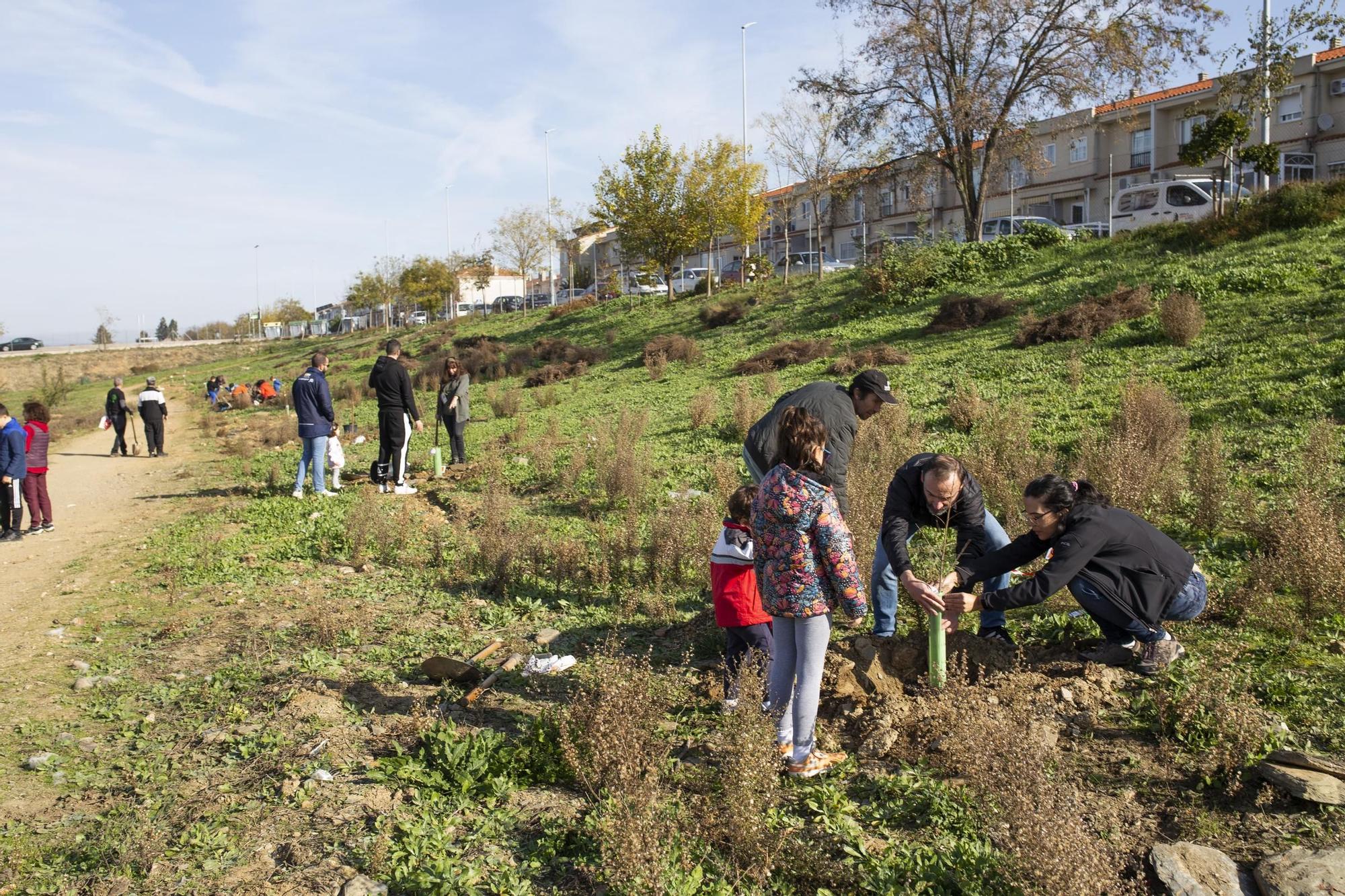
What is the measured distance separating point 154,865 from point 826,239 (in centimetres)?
5556

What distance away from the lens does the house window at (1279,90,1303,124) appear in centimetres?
3462

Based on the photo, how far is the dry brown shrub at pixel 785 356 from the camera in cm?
1747

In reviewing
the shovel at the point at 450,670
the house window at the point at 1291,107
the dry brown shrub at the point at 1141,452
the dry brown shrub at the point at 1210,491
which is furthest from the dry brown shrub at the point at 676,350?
the house window at the point at 1291,107

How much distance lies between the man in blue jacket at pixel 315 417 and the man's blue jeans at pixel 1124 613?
879cm

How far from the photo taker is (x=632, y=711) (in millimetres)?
4125

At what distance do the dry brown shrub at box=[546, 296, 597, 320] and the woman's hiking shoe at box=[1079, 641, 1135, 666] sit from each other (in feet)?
114

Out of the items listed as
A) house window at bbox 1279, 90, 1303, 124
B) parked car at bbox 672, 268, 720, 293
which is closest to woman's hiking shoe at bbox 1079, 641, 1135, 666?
house window at bbox 1279, 90, 1303, 124

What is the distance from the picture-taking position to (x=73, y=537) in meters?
10.8

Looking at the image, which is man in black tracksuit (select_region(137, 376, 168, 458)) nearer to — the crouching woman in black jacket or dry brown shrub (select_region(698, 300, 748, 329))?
dry brown shrub (select_region(698, 300, 748, 329))

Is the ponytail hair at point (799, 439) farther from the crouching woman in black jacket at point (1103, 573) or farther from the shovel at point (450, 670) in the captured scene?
the shovel at point (450, 670)

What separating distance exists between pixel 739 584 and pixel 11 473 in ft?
31.5

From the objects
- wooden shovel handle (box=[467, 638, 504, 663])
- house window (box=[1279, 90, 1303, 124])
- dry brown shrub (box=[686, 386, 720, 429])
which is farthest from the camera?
house window (box=[1279, 90, 1303, 124])

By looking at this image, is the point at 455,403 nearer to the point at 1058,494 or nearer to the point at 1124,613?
the point at 1058,494

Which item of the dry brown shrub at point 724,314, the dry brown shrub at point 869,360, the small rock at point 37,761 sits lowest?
the small rock at point 37,761
